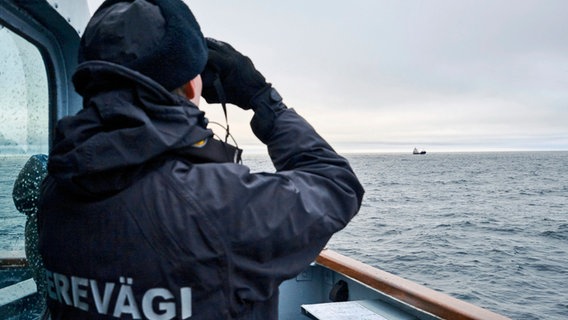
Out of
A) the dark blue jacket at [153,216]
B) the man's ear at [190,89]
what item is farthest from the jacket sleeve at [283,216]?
the man's ear at [190,89]

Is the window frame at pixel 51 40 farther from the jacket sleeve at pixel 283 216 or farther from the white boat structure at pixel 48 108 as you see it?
the jacket sleeve at pixel 283 216

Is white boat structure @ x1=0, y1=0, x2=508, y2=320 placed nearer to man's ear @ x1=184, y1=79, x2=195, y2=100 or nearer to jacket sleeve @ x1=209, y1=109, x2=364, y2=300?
man's ear @ x1=184, y1=79, x2=195, y2=100

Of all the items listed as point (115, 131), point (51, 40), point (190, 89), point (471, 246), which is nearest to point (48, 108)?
point (51, 40)

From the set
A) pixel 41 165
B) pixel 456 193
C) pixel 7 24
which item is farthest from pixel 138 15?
pixel 456 193

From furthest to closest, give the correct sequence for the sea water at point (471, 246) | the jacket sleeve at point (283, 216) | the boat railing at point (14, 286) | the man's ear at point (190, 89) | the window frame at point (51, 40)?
1. the sea water at point (471, 246)
2. the boat railing at point (14, 286)
3. the window frame at point (51, 40)
4. the man's ear at point (190, 89)
5. the jacket sleeve at point (283, 216)

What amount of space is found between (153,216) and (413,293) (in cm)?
235

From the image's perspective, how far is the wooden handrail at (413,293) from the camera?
8.59ft

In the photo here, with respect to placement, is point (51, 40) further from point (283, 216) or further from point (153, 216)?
point (283, 216)

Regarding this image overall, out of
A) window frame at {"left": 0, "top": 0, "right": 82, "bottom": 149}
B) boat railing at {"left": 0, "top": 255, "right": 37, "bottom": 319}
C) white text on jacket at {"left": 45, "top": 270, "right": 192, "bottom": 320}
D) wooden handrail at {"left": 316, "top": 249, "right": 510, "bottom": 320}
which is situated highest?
window frame at {"left": 0, "top": 0, "right": 82, "bottom": 149}

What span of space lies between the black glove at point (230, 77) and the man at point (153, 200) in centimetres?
29

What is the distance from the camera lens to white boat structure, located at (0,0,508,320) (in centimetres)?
205

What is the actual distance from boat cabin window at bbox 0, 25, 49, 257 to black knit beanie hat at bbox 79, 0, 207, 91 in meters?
1.12

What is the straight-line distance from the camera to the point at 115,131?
0.98m

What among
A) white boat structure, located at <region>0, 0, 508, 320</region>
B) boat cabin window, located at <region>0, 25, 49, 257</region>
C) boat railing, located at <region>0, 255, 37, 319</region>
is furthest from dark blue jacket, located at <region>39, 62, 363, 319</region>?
boat railing, located at <region>0, 255, 37, 319</region>
